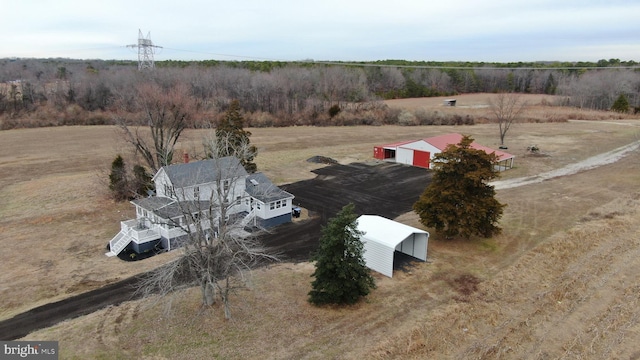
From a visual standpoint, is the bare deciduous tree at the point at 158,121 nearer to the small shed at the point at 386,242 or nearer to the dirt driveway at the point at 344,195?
the dirt driveway at the point at 344,195

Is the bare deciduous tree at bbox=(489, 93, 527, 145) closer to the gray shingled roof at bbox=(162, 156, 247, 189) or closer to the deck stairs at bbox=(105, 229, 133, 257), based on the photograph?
the gray shingled roof at bbox=(162, 156, 247, 189)

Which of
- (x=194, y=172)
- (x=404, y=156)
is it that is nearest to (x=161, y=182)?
(x=194, y=172)

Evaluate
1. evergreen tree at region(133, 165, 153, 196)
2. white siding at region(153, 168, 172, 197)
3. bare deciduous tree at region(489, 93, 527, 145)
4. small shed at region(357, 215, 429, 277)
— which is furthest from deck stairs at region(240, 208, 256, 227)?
bare deciduous tree at region(489, 93, 527, 145)

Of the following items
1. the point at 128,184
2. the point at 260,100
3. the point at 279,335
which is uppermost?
the point at 260,100

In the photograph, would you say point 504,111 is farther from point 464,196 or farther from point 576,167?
point 464,196

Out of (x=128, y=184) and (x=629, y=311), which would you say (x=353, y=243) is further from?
(x=128, y=184)

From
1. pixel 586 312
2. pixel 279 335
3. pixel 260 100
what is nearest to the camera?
pixel 279 335

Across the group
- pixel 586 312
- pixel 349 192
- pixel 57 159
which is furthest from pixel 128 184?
pixel 586 312
